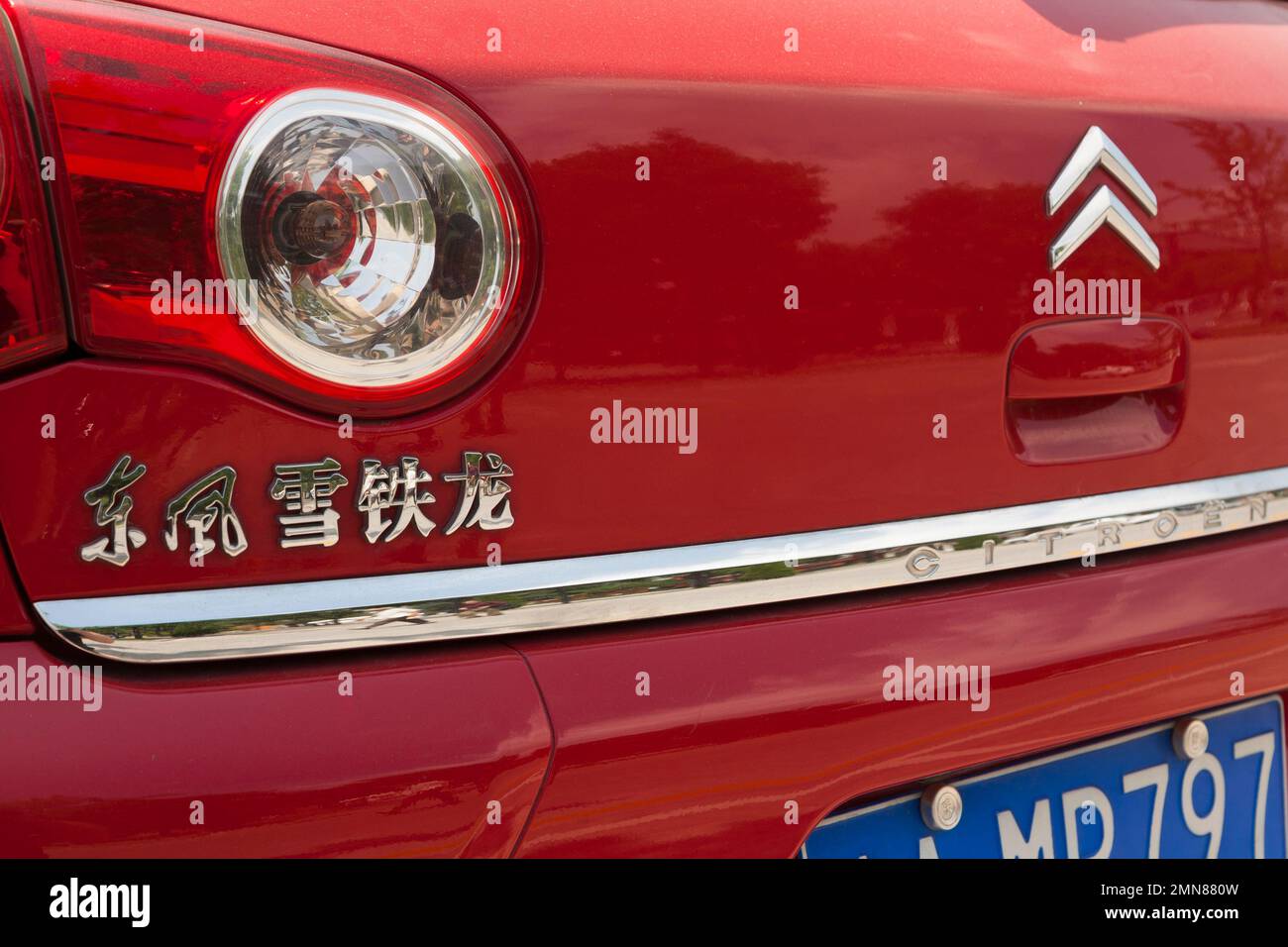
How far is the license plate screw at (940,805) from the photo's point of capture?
1.33m

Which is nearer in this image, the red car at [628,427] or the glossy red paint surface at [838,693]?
the red car at [628,427]

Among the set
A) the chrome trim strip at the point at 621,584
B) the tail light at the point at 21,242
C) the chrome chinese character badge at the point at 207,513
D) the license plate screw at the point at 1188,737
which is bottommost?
the license plate screw at the point at 1188,737

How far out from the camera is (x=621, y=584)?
1171mm

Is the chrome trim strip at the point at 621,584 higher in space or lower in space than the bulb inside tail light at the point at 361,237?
lower

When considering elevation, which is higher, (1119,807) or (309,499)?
(309,499)

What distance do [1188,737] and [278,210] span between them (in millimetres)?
1203

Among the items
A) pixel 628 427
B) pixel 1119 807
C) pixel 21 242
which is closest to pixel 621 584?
pixel 628 427

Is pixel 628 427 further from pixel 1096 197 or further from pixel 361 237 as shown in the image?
pixel 1096 197

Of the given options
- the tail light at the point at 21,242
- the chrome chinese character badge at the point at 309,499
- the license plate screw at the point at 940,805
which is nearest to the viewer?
the tail light at the point at 21,242

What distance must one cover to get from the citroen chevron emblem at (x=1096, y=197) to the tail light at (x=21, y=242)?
98 centimetres

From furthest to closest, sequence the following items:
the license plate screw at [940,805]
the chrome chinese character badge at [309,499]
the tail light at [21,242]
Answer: the license plate screw at [940,805] < the chrome chinese character badge at [309,499] < the tail light at [21,242]

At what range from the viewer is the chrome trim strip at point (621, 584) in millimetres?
1018

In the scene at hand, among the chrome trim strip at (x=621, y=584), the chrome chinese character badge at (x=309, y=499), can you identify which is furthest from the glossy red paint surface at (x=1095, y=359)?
the chrome chinese character badge at (x=309, y=499)

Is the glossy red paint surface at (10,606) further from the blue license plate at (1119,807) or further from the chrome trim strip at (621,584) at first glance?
the blue license plate at (1119,807)
